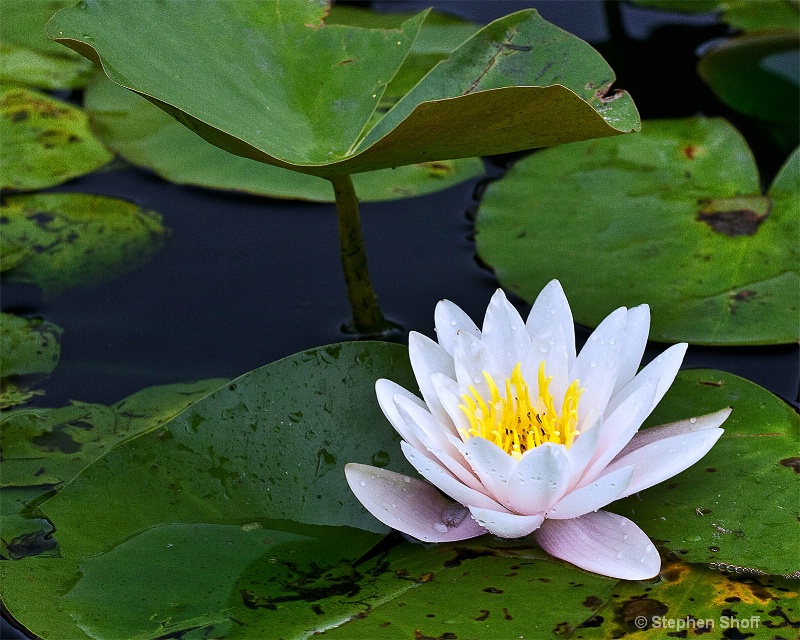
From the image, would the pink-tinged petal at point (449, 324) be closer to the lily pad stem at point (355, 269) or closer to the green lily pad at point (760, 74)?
the lily pad stem at point (355, 269)

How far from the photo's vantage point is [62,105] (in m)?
2.66

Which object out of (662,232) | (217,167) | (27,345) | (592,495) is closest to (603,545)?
(592,495)

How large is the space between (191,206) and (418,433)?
4.55ft

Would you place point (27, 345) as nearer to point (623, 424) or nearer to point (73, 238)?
point (73, 238)

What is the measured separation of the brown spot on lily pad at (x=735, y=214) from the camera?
202cm

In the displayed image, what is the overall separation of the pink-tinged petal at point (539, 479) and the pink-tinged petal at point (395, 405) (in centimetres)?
17

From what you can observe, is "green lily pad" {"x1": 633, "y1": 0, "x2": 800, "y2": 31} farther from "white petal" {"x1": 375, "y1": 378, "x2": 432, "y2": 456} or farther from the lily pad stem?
"white petal" {"x1": 375, "y1": 378, "x2": 432, "y2": 456}

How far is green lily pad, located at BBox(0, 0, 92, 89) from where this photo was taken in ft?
9.15

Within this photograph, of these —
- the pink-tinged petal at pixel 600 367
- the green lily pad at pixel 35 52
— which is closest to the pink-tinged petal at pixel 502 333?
the pink-tinged petal at pixel 600 367

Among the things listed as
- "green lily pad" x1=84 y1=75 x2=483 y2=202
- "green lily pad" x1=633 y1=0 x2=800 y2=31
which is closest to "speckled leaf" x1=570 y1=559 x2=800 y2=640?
"green lily pad" x1=84 y1=75 x2=483 y2=202

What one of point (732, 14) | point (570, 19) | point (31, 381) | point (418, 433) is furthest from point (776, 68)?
point (31, 381)

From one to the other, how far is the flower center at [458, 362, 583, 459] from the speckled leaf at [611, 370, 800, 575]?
19 centimetres

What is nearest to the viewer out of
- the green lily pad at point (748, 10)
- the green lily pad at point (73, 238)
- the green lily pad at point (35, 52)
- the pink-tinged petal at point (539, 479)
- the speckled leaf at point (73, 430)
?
the pink-tinged petal at point (539, 479)

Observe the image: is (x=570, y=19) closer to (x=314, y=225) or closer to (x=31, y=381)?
(x=314, y=225)
